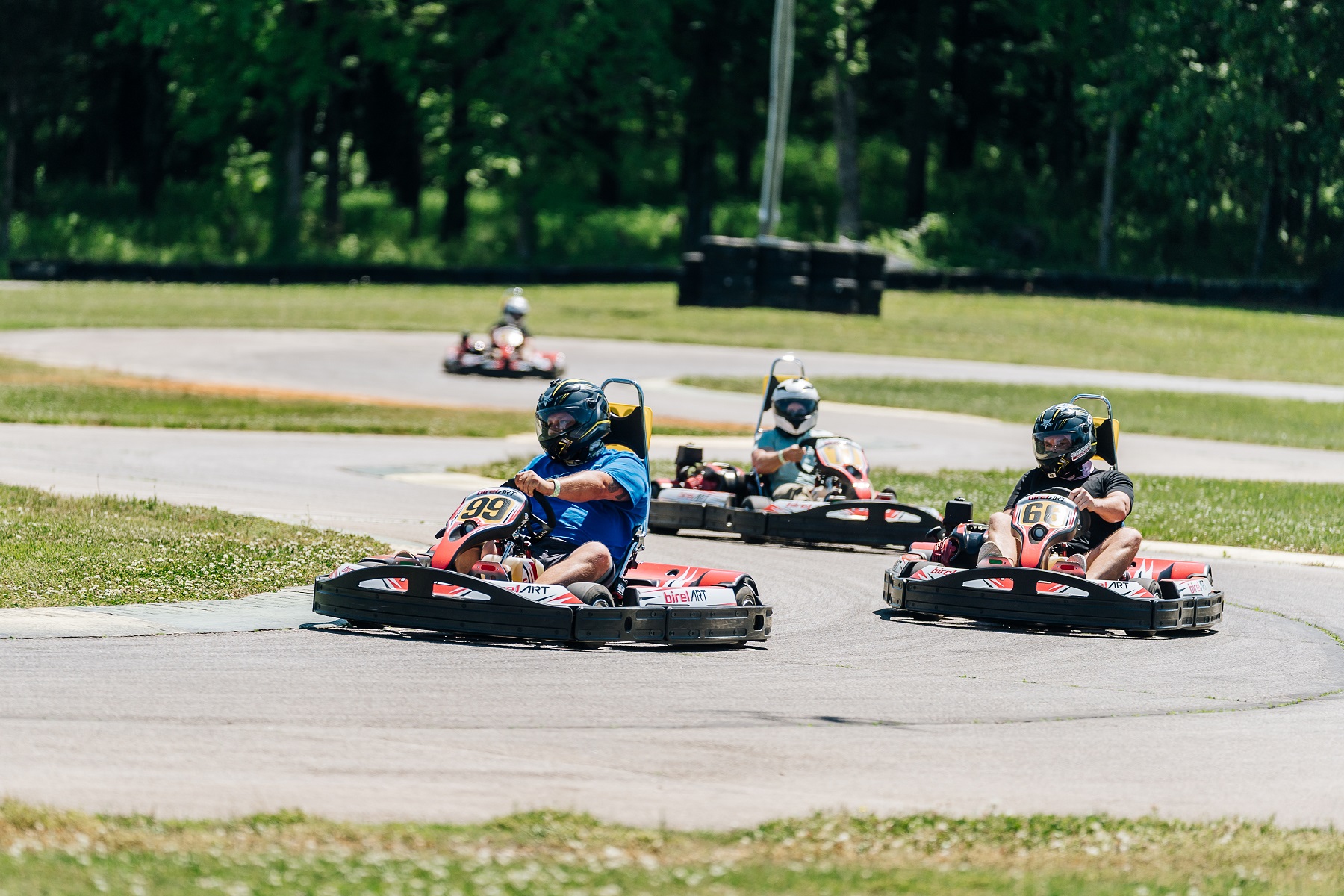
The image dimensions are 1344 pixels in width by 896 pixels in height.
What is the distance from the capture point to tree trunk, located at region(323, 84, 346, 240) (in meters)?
55.8

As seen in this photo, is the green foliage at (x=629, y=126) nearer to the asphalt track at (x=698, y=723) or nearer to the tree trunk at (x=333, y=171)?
the tree trunk at (x=333, y=171)

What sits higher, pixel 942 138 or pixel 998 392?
pixel 942 138

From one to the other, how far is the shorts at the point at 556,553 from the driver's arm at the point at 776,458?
5196 millimetres

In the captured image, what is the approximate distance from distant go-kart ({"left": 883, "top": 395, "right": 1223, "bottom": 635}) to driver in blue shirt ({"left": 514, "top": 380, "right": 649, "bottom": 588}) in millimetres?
1857

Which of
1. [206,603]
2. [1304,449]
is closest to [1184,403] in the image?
[1304,449]

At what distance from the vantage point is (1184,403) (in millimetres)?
30234

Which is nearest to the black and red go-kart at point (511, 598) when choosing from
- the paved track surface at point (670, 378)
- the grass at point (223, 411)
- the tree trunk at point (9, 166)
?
the paved track surface at point (670, 378)

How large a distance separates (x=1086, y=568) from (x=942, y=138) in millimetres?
60719

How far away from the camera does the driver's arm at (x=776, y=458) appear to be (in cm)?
1546

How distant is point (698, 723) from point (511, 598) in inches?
79.1

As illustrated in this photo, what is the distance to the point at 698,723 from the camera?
784 centimetres

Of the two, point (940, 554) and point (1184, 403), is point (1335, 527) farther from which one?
point (1184, 403)

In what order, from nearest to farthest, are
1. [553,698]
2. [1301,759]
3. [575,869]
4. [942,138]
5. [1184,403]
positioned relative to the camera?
1. [575,869]
2. [1301,759]
3. [553,698]
4. [1184,403]
5. [942,138]

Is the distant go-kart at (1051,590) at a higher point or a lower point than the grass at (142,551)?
higher
